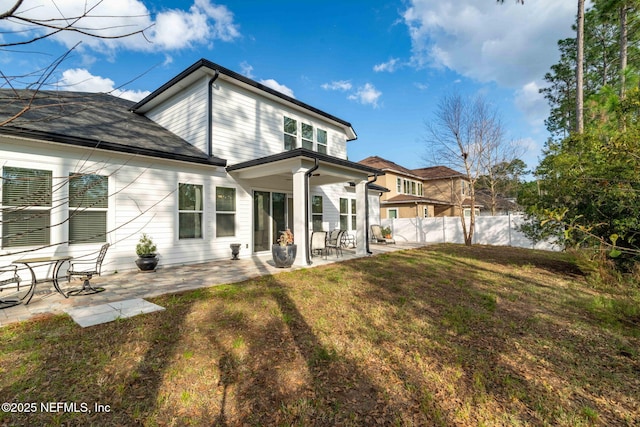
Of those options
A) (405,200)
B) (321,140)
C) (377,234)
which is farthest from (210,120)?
(405,200)

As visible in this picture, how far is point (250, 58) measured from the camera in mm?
12773

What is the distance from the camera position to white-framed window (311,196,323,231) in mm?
12664

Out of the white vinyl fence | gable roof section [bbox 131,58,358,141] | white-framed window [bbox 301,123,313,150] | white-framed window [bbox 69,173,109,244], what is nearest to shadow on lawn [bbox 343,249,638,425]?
white-framed window [bbox 69,173,109,244]

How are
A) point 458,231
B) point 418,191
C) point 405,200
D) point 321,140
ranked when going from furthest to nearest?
point 418,191 < point 405,200 < point 458,231 < point 321,140

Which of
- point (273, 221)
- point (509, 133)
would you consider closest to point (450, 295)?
point (273, 221)

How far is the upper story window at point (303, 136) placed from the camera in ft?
37.3

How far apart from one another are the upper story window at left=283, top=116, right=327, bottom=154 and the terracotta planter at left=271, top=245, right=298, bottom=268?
199 inches

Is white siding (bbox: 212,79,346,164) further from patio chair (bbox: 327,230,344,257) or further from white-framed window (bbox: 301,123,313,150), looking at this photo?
patio chair (bbox: 327,230,344,257)

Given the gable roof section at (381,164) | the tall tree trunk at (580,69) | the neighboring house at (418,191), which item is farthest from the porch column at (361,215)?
the gable roof section at (381,164)

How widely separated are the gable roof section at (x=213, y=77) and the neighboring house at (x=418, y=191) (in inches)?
507

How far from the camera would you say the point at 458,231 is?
Answer: 17078 millimetres

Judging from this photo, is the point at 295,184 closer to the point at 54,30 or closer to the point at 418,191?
the point at 54,30

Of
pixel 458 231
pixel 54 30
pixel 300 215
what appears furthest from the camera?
pixel 458 231

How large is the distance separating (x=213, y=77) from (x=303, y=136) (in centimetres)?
434
